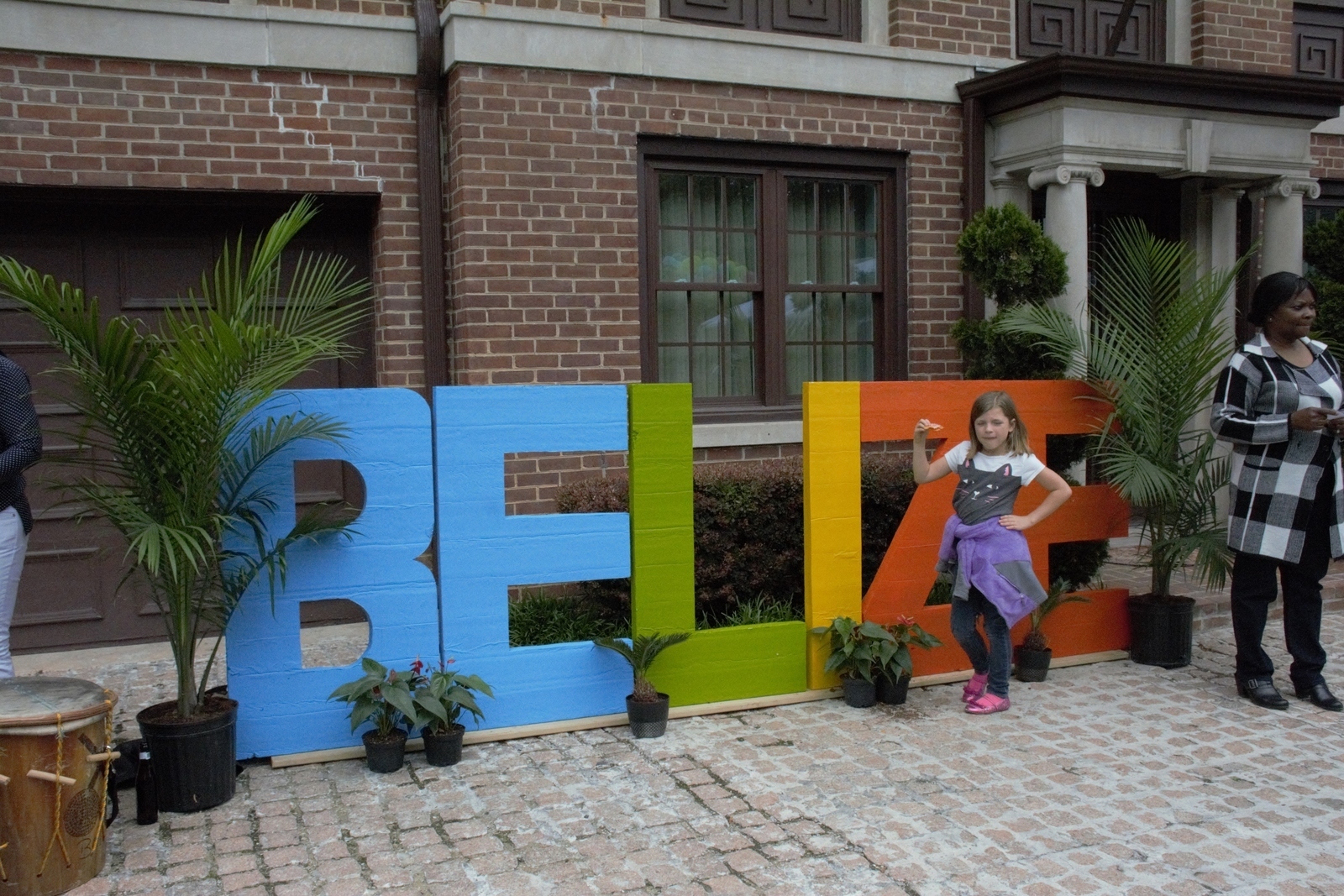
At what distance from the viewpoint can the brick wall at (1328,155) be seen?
9.41 meters

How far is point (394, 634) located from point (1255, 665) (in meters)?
4.07

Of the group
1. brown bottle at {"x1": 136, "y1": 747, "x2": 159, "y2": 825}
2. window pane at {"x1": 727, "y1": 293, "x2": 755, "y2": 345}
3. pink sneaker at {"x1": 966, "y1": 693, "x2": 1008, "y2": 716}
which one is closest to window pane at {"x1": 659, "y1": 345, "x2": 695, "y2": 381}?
window pane at {"x1": 727, "y1": 293, "x2": 755, "y2": 345}

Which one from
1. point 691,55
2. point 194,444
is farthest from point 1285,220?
point 194,444

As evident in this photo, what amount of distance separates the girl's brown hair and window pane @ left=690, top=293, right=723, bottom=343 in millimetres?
2595

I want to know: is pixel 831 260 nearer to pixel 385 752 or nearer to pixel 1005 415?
pixel 1005 415

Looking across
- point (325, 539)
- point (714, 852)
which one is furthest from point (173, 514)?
point (714, 852)

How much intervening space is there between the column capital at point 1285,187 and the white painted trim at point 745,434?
3.97 m

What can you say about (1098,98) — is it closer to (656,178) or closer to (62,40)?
(656,178)

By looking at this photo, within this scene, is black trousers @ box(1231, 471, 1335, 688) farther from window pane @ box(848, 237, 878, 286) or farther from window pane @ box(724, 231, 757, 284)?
window pane @ box(724, 231, 757, 284)

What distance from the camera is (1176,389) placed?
6.07 metres

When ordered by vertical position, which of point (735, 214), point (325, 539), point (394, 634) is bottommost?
point (394, 634)

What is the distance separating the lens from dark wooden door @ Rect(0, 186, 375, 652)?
6488 mm

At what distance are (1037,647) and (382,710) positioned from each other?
332 cm

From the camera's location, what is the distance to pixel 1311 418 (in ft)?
17.1
